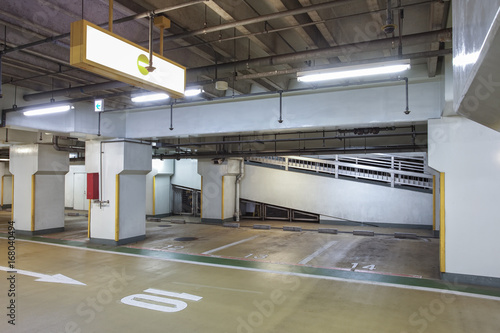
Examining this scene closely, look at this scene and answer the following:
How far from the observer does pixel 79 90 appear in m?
7.68

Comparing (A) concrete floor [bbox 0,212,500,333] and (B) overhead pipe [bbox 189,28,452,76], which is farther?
(A) concrete floor [bbox 0,212,500,333]

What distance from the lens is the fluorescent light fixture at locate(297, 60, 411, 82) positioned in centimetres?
470

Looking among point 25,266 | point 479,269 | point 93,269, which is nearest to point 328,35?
point 479,269

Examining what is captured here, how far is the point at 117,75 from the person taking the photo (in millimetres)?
3688

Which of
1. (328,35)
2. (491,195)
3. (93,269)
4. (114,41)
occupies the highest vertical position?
(328,35)

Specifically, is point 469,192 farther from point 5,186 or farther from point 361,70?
point 5,186

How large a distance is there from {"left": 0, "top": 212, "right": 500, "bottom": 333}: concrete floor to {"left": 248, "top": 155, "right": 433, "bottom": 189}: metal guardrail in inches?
209

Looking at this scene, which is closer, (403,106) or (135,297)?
(135,297)

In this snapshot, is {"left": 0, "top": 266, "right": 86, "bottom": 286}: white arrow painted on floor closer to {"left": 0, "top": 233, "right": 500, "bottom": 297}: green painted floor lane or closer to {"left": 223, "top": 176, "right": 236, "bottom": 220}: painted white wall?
{"left": 0, "top": 233, "right": 500, "bottom": 297}: green painted floor lane

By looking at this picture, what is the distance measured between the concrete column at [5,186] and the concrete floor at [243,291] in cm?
1709

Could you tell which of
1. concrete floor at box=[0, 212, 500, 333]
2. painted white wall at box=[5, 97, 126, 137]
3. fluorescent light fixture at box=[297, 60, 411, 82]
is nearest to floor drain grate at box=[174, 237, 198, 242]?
concrete floor at box=[0, 212, 500, 333]

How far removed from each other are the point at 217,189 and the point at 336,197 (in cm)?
603

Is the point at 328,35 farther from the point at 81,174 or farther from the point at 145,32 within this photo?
the point at 81,174

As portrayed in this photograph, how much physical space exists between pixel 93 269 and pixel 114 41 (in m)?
6.18
